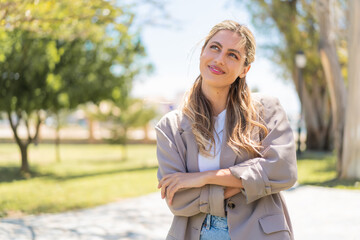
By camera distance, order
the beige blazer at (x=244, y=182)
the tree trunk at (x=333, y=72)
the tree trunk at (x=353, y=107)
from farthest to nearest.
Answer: the tree trunk at (x=333, y=72) → the tree trunk at (x=353, y=107) → the beige blazer at (x=244, y=182)

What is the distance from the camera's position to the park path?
523 cm

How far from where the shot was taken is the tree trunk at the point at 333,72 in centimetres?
921

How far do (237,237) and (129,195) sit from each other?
22.1 feet

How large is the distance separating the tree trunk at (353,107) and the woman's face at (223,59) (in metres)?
7.32

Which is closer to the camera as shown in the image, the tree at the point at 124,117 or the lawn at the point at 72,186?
the lawn at the point at 72,186

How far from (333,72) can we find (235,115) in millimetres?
8002

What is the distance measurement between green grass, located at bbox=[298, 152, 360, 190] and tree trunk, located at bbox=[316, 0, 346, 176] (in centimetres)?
51

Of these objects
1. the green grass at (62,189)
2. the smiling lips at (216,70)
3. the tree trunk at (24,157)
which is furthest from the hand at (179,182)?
the tree trunk at (24,157)

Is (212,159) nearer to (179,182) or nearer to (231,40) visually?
(179,182)

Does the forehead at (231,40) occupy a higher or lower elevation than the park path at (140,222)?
higher

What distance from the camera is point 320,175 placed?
34.8ft

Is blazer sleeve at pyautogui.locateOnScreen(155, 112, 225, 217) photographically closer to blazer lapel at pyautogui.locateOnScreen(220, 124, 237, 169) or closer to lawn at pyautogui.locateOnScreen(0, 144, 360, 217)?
blazer lapel at pyautogui.locateOnScreen(220, 124, 237, 169)

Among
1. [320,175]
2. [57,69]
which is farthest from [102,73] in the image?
[320,175]

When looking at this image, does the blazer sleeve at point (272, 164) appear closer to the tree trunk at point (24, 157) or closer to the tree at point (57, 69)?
the tree at point (57, 69)
